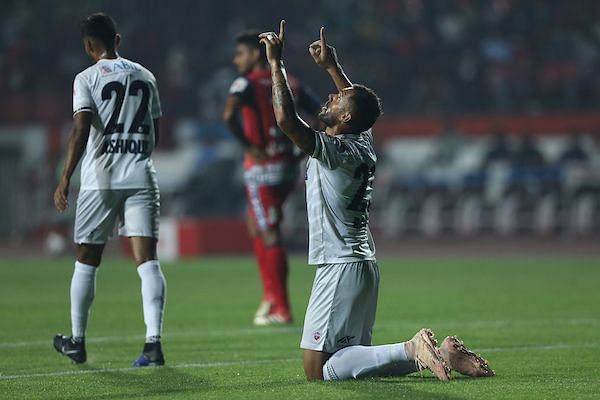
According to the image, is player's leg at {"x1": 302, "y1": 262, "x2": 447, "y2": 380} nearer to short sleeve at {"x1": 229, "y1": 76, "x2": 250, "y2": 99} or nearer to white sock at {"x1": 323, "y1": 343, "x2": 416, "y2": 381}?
Result: white sock at {"x1": 323, "y1": 343, "x2": 416, "y2": 381}

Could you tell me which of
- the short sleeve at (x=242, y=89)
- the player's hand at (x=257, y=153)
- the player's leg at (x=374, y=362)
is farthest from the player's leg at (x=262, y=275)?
the player's leg at (x=374, y=362)

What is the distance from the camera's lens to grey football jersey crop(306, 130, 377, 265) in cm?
684

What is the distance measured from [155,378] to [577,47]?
887 inches

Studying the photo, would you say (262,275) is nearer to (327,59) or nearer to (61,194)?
(61,194)

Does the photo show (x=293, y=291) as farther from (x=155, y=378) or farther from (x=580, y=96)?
(x=580, y=96)

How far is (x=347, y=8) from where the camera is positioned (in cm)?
2998

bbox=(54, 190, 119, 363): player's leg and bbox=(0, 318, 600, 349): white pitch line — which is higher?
bbox=(54, 190, 119, 363): player's leg

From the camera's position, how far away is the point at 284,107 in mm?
6508

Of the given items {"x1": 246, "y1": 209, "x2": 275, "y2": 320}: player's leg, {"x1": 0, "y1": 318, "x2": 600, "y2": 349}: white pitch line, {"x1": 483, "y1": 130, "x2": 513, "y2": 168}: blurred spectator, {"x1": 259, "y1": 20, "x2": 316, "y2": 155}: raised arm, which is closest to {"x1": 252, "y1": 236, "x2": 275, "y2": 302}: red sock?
{"x1": 246, "y1": 209, "x2": 275, "y2": 320}: player's leg

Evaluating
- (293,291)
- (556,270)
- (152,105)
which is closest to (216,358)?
(152,105)

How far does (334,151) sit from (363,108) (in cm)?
36

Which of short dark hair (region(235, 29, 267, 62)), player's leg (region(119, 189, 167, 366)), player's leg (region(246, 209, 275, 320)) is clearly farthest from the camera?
player's leg (region(246, 209, 275, 320))

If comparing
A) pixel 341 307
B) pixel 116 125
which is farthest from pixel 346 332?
pixel 116 125

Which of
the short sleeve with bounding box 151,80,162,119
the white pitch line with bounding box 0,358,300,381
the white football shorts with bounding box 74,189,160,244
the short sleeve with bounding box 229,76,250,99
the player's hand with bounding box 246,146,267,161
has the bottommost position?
the white pitch line with bounding box 0,358,300,381
